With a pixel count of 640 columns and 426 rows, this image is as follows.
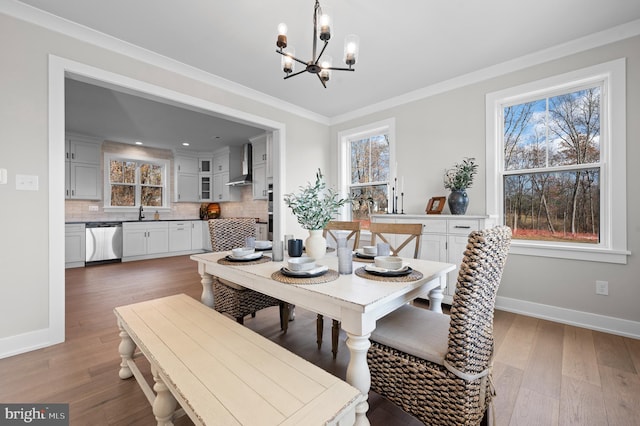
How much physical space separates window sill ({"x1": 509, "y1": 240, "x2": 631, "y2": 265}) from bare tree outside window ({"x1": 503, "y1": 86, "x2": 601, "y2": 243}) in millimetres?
147

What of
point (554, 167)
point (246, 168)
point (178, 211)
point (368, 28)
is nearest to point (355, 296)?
point (368, 28)

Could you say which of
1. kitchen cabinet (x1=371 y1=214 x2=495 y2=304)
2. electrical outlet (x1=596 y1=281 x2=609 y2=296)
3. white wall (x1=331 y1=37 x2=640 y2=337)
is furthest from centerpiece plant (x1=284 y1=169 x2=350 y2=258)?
electrical outlet (x1=596 y1=281 x2=609 y2=296)

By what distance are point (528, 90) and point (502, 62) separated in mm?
415

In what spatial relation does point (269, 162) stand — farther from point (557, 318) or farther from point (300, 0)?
point (557, 318)

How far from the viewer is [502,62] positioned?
115 inches

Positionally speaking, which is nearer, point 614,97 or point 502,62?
point 614,97

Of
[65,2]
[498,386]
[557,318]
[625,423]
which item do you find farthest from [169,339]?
[557,318]

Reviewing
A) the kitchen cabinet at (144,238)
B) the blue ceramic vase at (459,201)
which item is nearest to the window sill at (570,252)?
the blue ceramic vase at (459,201)

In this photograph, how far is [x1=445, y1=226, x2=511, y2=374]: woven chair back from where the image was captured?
1.02 meters

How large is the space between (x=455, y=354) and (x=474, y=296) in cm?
25

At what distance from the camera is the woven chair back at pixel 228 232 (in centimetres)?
248

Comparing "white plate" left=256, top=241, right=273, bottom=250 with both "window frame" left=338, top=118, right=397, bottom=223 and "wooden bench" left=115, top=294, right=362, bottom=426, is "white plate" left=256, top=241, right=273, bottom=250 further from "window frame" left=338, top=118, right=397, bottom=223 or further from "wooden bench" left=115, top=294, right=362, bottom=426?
"window frame" left=338, top=118, right=397, bottom=223

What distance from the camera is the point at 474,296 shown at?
1058 mm

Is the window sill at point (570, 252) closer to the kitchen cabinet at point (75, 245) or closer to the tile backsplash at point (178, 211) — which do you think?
the tile backsplash at point (178, 211)
